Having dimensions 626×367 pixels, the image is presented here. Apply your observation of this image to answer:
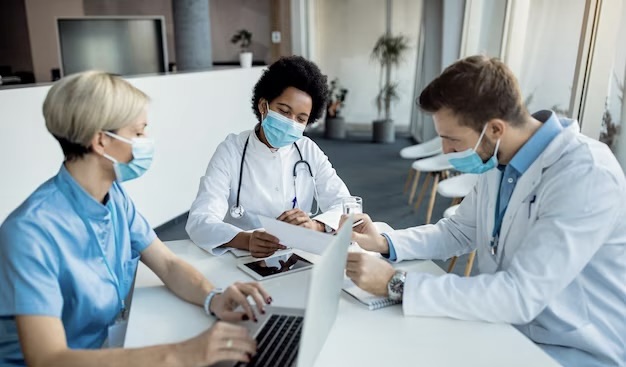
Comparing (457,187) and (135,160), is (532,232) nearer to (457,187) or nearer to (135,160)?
(135,160)

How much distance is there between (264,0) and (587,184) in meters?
7.70

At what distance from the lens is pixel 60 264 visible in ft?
3.84

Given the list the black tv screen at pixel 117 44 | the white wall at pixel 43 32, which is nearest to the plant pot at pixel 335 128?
the black tv screen at pixel 117 44

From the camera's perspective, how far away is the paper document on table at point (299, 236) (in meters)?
1.29

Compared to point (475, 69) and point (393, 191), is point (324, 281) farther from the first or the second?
point (393, 191)

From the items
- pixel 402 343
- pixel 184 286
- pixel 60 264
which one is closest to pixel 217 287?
pixel 184 286

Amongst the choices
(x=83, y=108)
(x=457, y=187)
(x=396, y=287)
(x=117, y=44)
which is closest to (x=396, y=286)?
(x=396, y=287)

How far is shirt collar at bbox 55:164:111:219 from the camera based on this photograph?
123 cm

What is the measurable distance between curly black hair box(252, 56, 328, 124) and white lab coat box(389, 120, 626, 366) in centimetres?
95

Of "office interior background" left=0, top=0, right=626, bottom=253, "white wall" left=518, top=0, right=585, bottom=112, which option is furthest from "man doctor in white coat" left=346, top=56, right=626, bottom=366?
"white wall" left=518, top=0, right=585, bottom=112

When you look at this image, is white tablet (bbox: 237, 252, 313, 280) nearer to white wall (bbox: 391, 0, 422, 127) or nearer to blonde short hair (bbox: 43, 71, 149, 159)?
blonde short hair (bbox: 43, 71, 149, 159)

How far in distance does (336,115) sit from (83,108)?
7279mm

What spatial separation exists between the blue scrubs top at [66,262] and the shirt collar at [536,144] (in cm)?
113

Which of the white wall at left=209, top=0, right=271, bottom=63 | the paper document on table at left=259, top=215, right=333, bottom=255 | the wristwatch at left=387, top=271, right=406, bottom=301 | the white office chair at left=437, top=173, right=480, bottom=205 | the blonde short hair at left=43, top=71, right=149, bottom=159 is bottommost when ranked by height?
the white office chair at left=437, top=173, right=480, bottom=205
